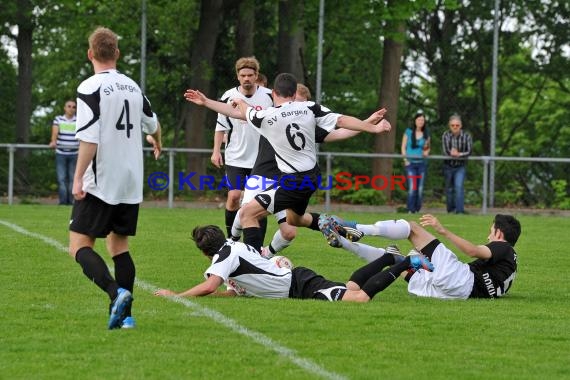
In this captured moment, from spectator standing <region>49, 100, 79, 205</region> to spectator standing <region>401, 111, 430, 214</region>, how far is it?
5.88 meters

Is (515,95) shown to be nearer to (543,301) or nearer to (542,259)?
(542,259)

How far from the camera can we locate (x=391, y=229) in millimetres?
11484

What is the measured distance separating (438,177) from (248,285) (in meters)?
16.0

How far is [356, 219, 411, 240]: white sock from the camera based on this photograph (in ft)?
37.2

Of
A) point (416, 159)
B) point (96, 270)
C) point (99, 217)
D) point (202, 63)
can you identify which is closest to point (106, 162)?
point (99, 217)

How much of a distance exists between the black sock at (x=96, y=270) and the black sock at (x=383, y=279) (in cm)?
247

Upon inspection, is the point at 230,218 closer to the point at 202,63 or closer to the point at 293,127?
the point at 293,127

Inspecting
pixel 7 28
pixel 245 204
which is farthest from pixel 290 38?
pixel 245 204

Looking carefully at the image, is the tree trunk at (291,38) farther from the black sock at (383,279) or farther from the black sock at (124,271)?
the black sock at (124,271)

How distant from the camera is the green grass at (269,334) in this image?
24.2 feet

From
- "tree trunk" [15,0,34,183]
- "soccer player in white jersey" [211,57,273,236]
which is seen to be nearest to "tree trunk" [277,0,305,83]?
"tree trunk" [15,0,34,183]

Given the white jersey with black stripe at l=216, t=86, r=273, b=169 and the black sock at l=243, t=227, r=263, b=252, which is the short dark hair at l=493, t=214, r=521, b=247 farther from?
the white jersey with black stripe at l=216, t=86, r=273, b=169

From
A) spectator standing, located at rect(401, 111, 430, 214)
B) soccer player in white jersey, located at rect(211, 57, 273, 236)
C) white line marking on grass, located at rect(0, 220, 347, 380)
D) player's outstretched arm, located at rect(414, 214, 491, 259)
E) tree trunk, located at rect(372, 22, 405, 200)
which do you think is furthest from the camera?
tree trunk, located at rect(372, 22, 405, 200)

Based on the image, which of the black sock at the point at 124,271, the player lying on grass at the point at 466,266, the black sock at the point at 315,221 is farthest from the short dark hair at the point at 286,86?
the black sock at the point at 124,271
